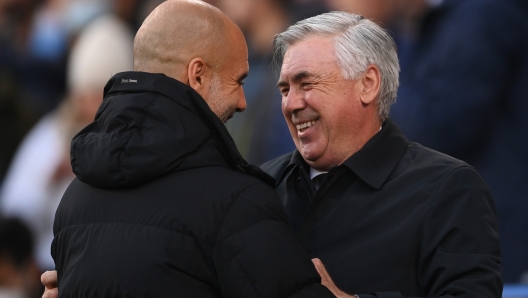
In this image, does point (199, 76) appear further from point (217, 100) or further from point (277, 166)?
point (277, 166)

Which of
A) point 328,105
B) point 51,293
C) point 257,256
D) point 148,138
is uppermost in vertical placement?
point 148,138

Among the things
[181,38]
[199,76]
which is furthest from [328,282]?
[181,38]

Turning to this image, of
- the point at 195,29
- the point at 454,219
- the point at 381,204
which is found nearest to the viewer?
the point at 195,29

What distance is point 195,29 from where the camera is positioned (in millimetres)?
2176

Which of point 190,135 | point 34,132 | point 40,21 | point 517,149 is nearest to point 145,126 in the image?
point 190,135

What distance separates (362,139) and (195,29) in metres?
0.80

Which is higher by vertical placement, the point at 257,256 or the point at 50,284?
the point at 257,256

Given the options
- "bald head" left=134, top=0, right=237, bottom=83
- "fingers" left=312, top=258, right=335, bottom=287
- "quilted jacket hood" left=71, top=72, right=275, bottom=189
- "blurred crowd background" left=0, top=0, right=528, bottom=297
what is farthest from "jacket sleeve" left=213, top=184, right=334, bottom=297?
"blurred crowd background" left=0, top=0, right=528, bottom=297

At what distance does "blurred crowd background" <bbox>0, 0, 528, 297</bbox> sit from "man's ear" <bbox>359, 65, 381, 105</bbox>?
1.60 ft

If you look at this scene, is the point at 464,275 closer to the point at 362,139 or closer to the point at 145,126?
the point at 362,139

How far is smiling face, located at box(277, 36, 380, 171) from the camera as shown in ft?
8.91

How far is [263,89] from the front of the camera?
183 inches

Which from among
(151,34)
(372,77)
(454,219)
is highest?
(151,34)

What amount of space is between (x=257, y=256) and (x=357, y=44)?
1.03 m
